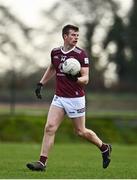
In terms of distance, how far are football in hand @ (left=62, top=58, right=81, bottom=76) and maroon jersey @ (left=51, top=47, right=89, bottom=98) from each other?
13cm

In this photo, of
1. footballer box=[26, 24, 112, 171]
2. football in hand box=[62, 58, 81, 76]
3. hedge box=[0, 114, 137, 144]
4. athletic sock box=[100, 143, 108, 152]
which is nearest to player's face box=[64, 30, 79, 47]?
footballer box=[26, 24, 112, 171]

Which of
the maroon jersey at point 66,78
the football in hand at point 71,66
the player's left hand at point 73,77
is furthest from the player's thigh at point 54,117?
the football in hand at point 71,66

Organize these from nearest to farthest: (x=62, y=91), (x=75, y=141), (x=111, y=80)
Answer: (x=62, y=91), (x=75, y=141), (x=111, y=80)

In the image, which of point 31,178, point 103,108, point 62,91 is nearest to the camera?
point 31,178

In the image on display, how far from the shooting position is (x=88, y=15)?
52312 mm

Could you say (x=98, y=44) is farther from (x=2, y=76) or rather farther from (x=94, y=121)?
(x=94, y=121)

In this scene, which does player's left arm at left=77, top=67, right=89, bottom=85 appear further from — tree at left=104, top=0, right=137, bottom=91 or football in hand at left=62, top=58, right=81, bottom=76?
tree at left=104, top=0, right=137, bottom=91

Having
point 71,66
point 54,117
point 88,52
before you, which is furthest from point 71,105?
point 88,52

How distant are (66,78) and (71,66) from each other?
0.30 metres

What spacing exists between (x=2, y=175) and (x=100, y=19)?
43.2m

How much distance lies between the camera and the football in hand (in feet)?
37.3

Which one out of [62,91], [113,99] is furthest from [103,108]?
[62,91]

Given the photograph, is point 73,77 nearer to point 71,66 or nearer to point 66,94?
point 71,66

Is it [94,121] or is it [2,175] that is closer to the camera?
[2,175]
